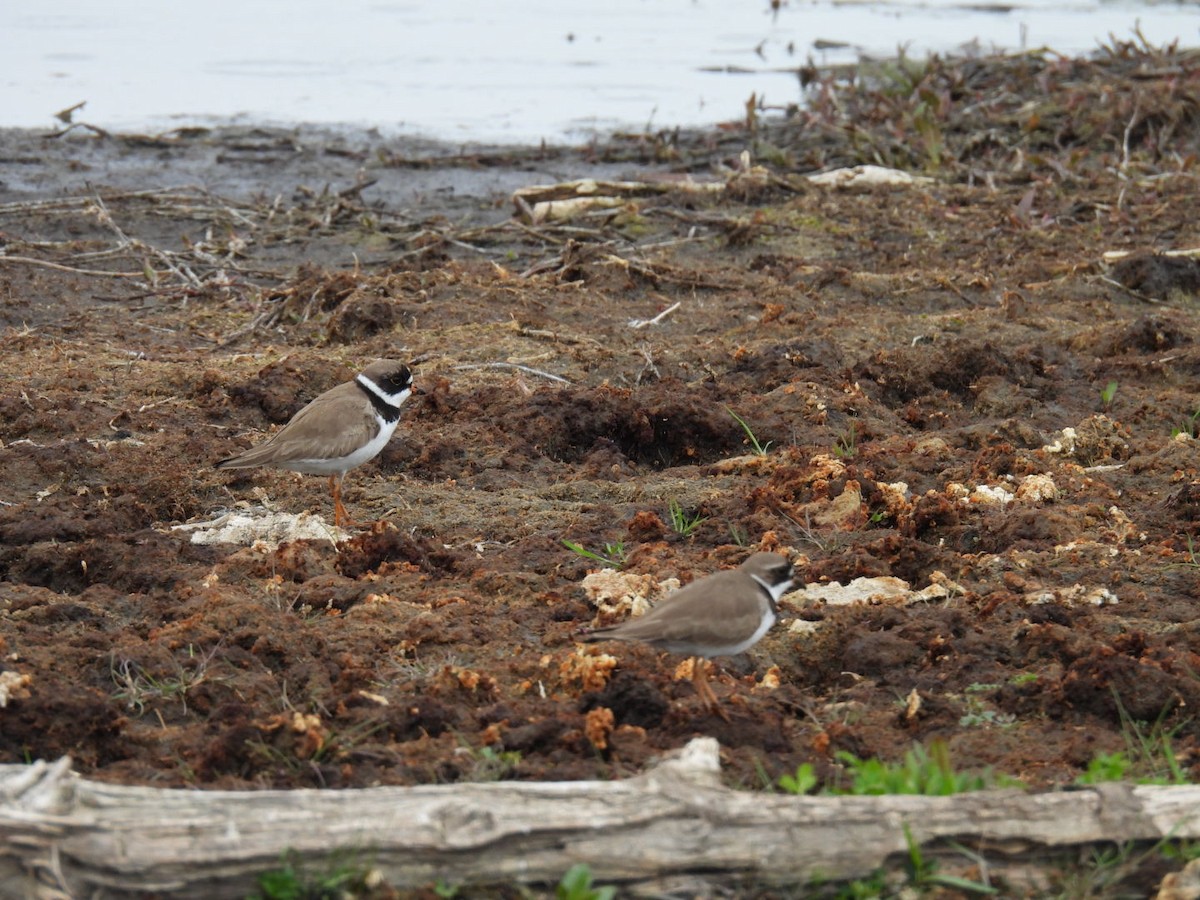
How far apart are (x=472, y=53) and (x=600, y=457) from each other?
47.1 feet

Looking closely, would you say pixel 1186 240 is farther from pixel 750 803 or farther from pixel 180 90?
pixel 180 90

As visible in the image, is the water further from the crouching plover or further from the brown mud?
the crouching plover

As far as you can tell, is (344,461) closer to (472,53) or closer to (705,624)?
(705,624)

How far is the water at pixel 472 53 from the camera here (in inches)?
658

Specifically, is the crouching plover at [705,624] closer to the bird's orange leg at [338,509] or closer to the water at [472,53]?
the bird's orange leg at [338,509]

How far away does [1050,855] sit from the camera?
3.55 m

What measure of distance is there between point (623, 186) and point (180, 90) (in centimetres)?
755

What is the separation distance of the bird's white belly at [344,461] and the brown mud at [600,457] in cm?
28

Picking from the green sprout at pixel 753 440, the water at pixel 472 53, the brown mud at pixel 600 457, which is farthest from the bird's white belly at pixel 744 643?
the water at pixel 472 53

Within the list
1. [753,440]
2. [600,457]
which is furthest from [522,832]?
[753,440]

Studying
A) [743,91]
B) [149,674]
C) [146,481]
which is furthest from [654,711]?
[743,91]

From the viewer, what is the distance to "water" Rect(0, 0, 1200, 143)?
16719 millimetres

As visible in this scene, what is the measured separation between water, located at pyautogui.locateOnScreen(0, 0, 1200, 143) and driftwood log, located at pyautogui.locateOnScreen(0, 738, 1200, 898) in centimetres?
1257

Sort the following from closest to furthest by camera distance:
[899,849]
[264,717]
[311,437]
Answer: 1. [899,849]
2. [264,717]
3. [311,437]
